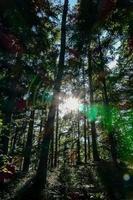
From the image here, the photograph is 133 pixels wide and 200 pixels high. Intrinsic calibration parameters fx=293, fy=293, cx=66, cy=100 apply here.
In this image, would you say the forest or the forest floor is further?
the forest

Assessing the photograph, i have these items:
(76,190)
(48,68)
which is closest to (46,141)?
(76,190)

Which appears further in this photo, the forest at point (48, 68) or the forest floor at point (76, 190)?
the forest at point (48, 68)

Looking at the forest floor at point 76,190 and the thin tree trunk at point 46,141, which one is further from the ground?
the thin tree trunk at point 46,141

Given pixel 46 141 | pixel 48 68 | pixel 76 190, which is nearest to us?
pixel 76 190

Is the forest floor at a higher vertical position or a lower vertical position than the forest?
lower

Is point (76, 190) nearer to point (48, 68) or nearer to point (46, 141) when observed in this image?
point (46, 141)

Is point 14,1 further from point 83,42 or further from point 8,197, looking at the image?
point 8,197

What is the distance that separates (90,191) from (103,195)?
80 centimetres

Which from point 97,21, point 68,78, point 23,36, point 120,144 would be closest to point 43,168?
point 23,36

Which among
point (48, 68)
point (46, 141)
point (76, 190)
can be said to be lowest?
point (76, 190)

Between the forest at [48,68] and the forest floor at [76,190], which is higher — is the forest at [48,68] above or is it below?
above

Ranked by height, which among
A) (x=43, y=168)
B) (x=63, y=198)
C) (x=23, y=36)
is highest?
(x=23, y=36)

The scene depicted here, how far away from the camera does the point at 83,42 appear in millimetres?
15219

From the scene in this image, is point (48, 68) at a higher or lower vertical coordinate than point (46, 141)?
higher
